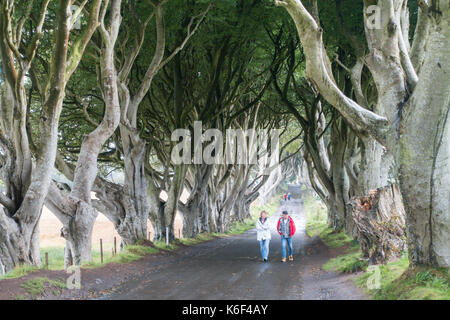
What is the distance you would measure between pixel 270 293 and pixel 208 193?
16.8m

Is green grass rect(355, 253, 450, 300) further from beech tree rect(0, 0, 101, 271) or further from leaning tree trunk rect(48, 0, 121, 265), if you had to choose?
beech tree rect(0, 0, 101, 271)

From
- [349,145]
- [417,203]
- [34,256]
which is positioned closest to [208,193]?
[349,145]

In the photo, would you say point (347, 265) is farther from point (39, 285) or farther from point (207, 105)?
point (207, 105)

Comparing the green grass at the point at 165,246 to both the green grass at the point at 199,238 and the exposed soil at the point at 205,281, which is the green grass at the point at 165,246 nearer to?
the green grass at the point at 199,238

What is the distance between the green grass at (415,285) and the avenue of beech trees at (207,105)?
0.78 ft

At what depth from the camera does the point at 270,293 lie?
353 inches

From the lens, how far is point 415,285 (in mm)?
7242

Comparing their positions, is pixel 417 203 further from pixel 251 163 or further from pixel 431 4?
pixel 251 163

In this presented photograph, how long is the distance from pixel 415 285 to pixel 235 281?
13.9ft
